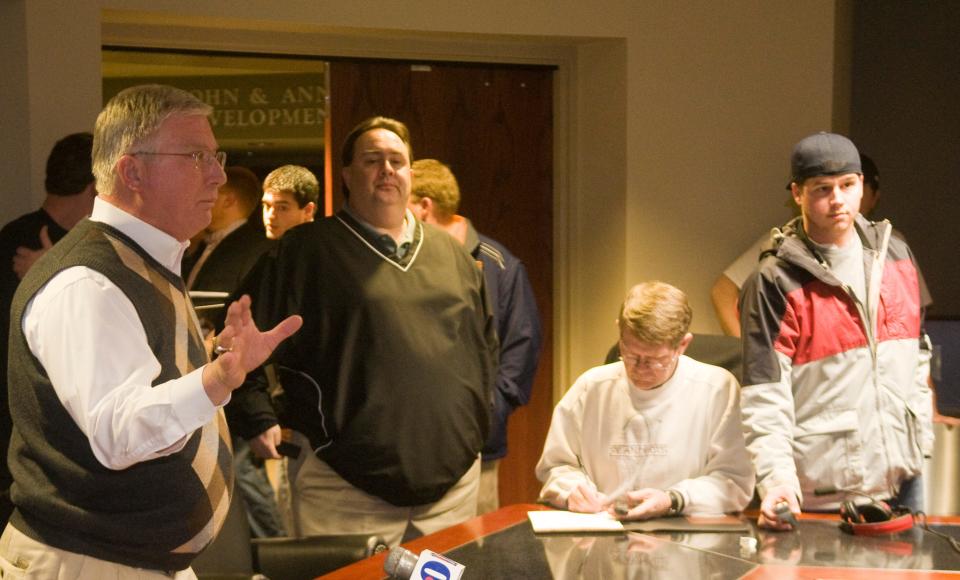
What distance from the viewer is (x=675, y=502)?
2736mm

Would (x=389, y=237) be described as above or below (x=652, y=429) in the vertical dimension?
above

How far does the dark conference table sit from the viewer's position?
230cm

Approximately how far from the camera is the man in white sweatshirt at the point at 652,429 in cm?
278

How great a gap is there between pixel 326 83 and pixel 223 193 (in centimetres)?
76

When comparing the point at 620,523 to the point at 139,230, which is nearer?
the point at 139,230

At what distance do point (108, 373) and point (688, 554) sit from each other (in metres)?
1.21

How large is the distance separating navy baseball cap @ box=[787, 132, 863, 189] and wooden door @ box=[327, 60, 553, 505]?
2263 millimetres

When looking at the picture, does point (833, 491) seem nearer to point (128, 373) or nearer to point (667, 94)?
point (128, 373)

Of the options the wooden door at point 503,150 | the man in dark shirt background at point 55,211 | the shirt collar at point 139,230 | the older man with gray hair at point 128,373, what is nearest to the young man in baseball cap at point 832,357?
the older man with gray hair at point 128,373

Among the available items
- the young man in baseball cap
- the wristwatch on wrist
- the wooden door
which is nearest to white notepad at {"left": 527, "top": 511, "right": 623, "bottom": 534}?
the wristwatch on wrist

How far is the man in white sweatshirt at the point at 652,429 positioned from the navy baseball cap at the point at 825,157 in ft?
1.32

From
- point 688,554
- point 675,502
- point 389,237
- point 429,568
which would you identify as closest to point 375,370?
point 389,237

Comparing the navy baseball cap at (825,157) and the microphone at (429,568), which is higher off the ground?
the navy baseball cap at (825,157)

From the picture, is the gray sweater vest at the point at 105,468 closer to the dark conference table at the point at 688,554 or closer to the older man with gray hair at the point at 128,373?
the older man with gray hair at the point at 128,373
